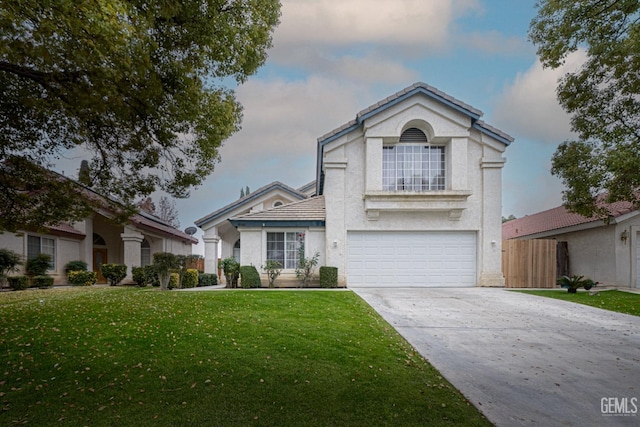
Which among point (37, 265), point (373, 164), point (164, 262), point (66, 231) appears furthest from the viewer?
point (66, 231)

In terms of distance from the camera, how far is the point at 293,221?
52.4 feet

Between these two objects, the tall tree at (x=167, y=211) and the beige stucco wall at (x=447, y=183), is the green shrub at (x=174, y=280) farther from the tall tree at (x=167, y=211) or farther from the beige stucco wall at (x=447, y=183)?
the tall tree at (x=167, y=211)

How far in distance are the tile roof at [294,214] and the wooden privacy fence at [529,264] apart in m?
8.66

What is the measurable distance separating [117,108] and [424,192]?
12025 millimetres

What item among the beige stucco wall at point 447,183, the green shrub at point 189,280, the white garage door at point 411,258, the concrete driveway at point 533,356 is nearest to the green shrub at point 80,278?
the green shrub at point 189,280

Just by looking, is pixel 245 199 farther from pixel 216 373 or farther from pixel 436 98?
pixel 216 373

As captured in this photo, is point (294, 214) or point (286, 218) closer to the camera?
point (286, 218)

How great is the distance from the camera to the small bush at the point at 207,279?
18234 mm

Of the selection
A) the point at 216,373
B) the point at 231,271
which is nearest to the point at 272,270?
the point at 231,271

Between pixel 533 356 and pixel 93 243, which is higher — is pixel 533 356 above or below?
below

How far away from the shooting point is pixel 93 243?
22.8m

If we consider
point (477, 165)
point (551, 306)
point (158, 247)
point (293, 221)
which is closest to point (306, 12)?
point (293, 221)

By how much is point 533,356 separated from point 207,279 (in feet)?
51.8

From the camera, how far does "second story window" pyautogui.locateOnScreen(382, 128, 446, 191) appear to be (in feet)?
52.2
